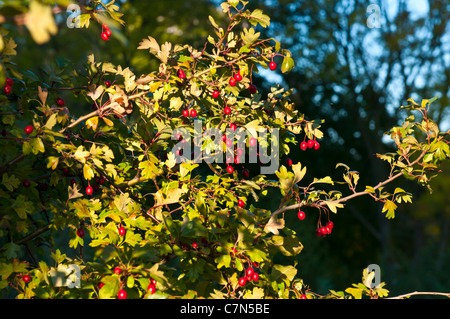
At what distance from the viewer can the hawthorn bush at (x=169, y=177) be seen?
2.80 m

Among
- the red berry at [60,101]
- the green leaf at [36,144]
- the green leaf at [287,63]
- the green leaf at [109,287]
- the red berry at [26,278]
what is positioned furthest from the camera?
the red berry at [60,101]

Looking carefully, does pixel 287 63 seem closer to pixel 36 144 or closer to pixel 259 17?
pixel 259 17

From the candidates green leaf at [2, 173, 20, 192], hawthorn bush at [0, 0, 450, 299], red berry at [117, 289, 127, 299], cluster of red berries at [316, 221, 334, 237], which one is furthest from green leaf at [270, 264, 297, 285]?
green leaf at [2, 173, 20, 192]

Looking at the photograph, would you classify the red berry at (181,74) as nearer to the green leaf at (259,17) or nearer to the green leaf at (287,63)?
the green leaf at (259,17)

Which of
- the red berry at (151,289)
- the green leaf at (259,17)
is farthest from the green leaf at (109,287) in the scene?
the green leaf at (259,17)

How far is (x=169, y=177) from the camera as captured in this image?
3566mm

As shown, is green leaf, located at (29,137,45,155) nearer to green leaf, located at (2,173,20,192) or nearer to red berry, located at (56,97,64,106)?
green leaf, located at (2,173,20,192)

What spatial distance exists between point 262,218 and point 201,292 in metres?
0.64

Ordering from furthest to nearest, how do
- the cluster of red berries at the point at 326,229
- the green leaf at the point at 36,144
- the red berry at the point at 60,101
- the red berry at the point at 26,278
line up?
the red berry at the point at 60,101 < the cluster of red berries at the point at 326,229 < the red berry at the point at 26,278 < the green leaf at the point at 36,144

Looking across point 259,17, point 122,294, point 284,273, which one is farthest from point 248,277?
point 259,17

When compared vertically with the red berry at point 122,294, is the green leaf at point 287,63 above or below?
above

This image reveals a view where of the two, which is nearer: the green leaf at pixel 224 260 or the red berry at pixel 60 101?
the green leaf at pixel 224 260

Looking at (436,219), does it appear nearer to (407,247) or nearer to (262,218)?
(407,247)
